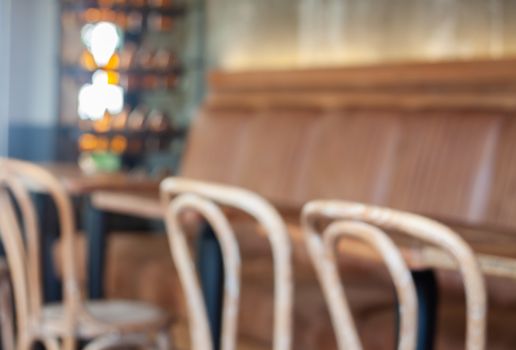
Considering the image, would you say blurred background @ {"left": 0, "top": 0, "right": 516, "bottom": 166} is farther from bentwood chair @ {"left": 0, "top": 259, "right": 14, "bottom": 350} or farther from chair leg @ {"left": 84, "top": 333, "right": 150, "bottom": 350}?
chair leg @ {"left": 84, "top": 333, "right": 150, "bottom": 350}

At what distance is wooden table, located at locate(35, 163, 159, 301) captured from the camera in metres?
3.93

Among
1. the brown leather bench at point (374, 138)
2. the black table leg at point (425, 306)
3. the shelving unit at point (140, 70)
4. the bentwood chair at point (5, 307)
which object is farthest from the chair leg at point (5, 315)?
the shelving unit at point (140, 70)

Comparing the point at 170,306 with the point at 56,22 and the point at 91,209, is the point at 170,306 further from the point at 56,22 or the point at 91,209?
the point at 56,22

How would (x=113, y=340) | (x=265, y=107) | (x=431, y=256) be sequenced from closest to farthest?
(x=431, y=256) → (x=113, y=340) → (x=265, y=107)

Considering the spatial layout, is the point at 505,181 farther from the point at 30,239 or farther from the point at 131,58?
the point at 131,58

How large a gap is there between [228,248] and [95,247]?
5.91 feet

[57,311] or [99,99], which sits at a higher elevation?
[99,99]

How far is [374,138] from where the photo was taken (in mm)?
4383

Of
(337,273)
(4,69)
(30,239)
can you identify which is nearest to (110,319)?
(30,239)

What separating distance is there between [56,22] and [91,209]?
11.6ft

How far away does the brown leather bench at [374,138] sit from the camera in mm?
3789

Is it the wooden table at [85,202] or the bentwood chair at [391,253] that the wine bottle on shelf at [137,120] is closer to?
the wooden table at [85,202]

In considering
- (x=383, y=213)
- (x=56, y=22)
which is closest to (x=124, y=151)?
(x=56, y=22)

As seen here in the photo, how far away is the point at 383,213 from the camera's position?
1865 millimetres
